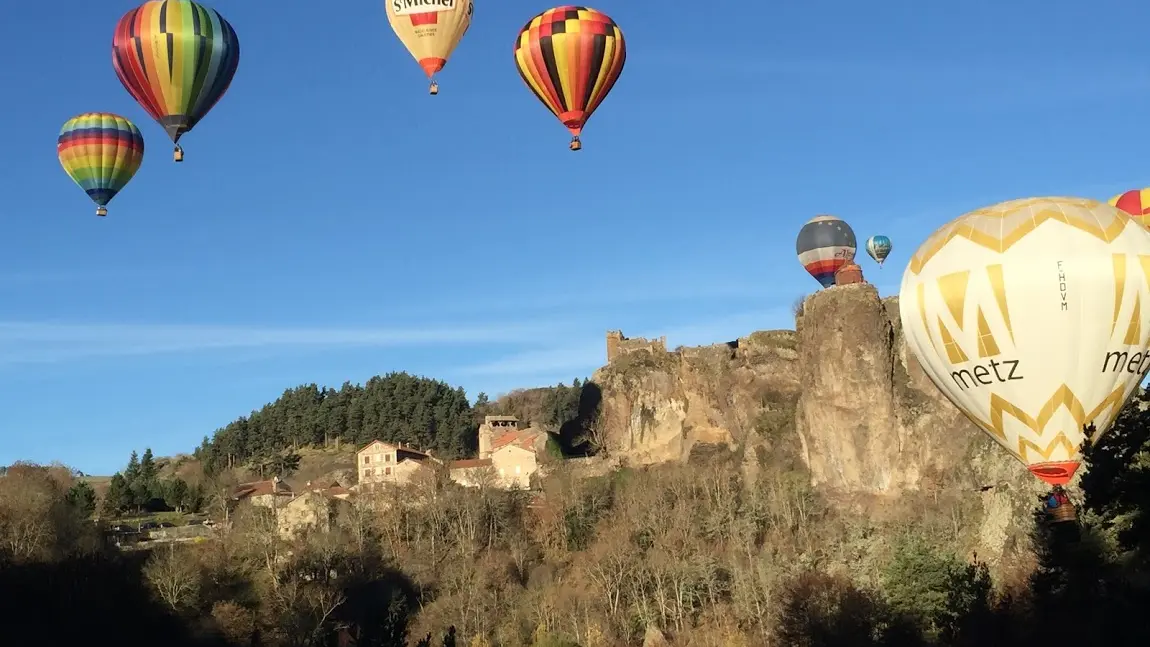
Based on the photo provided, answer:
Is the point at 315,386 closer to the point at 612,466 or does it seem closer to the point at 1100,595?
the point at 612,466

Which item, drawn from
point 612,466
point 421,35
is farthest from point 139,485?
point 421,35

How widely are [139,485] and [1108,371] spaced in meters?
62.3

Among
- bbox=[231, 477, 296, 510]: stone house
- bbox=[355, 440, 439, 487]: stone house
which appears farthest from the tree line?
bbox=[355, 440, 439, 487]: stone house

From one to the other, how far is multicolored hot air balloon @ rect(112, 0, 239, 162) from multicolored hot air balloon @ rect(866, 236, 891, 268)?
39055mm

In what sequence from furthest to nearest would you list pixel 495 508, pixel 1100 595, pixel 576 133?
1. pixel 495 508
2. pixel 576 133
3. pixel 1100 595

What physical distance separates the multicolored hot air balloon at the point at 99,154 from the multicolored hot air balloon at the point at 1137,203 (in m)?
29.6

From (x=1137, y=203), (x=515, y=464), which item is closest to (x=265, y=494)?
(x=515, y=464)

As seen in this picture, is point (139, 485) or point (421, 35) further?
point (139, 485)

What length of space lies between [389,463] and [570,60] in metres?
43.1

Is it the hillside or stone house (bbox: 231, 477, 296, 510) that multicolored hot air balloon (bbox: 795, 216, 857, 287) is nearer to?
the hillside

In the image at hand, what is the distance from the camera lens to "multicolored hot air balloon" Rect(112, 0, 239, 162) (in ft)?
109

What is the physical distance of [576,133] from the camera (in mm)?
33719

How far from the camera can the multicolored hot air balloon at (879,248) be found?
63.8 meters

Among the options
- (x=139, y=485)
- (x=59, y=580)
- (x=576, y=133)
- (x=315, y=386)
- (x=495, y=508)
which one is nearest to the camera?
(x=576, y=133)
